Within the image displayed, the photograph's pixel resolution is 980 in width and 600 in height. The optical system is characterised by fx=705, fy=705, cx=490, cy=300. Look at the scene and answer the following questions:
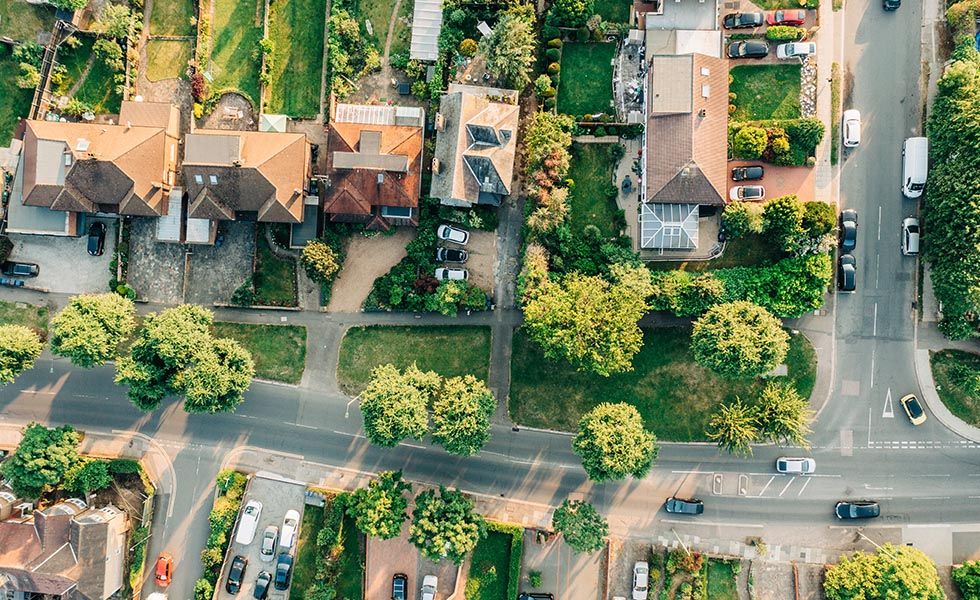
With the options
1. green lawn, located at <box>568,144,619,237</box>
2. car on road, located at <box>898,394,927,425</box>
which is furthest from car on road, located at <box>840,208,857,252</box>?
green lawn, located at <box>568,144,619,237</box>

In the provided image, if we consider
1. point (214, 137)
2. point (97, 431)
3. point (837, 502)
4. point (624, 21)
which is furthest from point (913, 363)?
point (97, 431)

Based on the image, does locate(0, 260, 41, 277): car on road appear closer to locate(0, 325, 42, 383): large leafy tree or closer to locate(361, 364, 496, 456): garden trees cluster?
locate(0, 325, 42, 383): large leafy tree

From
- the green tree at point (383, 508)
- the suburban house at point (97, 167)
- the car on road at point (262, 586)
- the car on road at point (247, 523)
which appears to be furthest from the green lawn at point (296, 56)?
the car on road at point (262, 586)

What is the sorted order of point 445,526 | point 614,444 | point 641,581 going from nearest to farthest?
point 614,444 → point 445,526 → point 641,581

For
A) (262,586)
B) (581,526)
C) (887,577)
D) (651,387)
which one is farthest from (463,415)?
(887,577)

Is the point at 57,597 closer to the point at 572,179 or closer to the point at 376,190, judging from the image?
the point at 376,190

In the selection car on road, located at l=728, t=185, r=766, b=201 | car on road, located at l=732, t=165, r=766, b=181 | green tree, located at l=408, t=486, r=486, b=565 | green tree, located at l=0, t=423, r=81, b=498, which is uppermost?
car on road, located at l=732, t=165, r=766, b=181

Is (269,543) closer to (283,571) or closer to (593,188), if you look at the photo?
(283,571)
